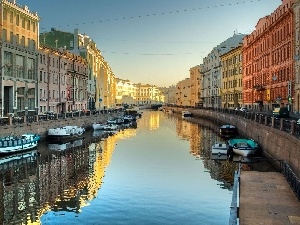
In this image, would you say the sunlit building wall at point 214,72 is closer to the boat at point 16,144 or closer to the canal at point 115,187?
the canal at point 115,187

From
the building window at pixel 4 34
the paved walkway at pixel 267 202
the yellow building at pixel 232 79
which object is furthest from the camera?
the yellow building at pixel 232 79

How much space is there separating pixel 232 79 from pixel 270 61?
44880 mm

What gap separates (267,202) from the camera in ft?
77.2

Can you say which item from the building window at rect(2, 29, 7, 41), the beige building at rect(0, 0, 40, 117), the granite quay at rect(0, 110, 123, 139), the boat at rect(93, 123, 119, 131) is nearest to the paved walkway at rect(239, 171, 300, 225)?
the granite quay at rect(0, 110, 123, 139)

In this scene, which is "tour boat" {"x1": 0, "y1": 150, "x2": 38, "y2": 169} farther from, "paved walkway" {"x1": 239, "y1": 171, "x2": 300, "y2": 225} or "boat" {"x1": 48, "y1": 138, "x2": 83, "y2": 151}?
"paved walkway" {"x1": 239, "y1": 171, "x2": 300, "y2": 225}

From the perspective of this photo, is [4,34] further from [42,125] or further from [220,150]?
[220,150]

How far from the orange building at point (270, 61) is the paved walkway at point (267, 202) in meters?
47.3

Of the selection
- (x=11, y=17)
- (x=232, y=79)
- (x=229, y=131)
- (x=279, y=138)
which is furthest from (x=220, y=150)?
(x=232, y=79)

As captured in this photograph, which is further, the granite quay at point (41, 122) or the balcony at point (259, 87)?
the balcony at point (259, 87)

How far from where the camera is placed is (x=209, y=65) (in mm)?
178250

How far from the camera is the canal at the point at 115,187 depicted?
25891 mm

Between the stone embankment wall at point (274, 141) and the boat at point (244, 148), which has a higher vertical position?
the stone embankment wall at point (274, 141)

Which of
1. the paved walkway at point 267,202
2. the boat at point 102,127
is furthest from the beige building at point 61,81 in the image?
the paved walkway at point 267,202

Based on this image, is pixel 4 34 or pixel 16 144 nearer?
pixel 16 144
